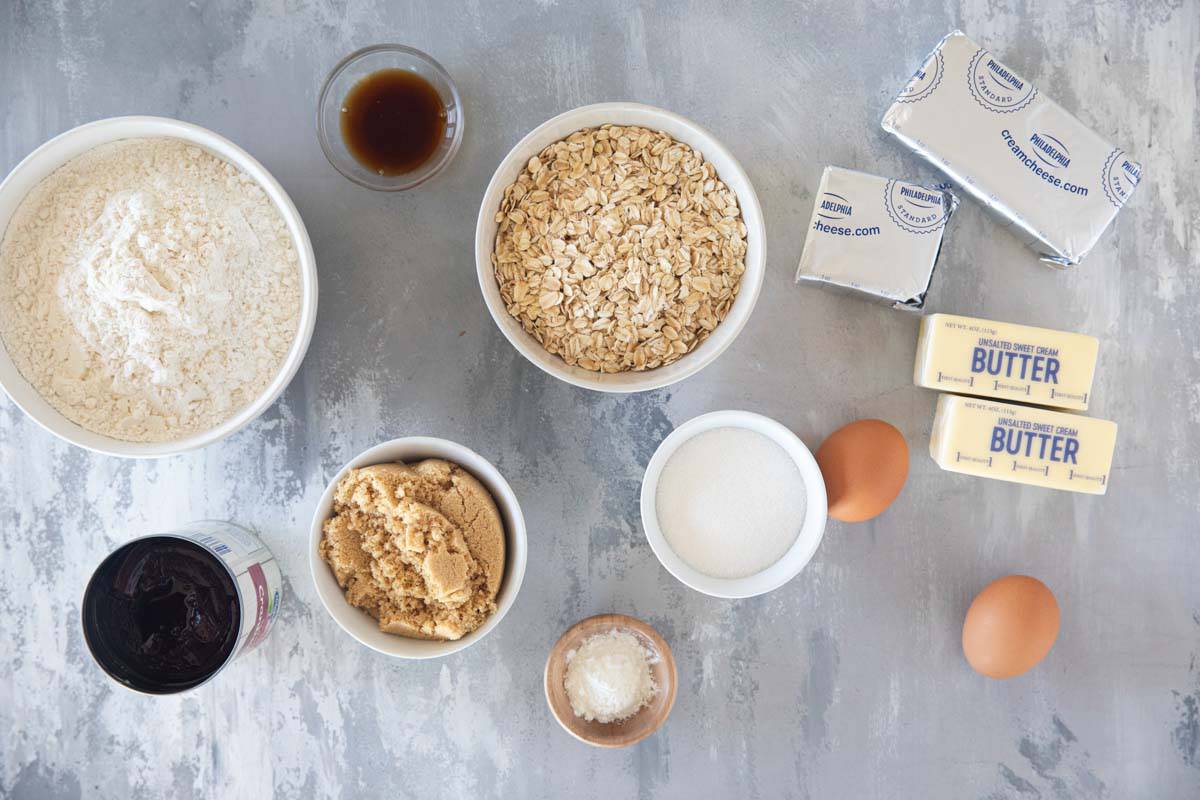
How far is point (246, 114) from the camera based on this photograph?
121 cm

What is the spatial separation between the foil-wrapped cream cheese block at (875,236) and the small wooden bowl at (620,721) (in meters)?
0.61

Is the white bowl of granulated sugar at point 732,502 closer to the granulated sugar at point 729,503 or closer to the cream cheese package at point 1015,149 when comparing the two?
the granulated sugar at point 729,503

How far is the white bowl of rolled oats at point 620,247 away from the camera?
42.8 inches

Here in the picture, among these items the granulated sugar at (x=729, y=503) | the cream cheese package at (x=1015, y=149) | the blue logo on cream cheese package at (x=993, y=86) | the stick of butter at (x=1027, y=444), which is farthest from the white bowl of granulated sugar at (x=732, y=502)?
the blue logo on cream cheese package at (x=993, y=86)

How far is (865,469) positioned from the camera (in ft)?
3.73

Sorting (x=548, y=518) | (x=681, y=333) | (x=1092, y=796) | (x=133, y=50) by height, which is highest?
(x=133, y=50)

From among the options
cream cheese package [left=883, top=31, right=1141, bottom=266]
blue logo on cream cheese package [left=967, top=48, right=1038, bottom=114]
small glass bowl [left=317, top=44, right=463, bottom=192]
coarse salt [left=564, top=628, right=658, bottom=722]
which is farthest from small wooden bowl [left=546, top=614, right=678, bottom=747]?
blue logo on cream cheese package [left=967, top=48, right=1038, bottom=114]

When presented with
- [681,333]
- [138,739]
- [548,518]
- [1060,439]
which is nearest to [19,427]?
[138,739]

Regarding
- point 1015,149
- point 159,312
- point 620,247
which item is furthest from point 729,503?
point 159,312

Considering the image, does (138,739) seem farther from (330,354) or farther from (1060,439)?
(1060,439)

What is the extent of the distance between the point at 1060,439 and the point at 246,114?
1.37 m

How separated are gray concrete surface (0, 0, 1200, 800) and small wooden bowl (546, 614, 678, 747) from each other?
0.20 ft

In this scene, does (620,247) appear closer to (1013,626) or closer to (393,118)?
(393,118)

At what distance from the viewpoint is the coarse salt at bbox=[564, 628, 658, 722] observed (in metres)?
1.12
